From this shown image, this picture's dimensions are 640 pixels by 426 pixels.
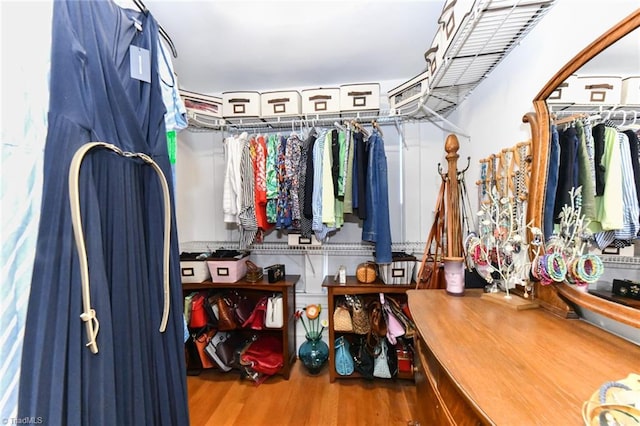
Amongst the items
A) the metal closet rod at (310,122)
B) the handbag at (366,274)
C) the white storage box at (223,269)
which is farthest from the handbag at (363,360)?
the metal closet rod at (310,122)

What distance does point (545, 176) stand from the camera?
3.13ft

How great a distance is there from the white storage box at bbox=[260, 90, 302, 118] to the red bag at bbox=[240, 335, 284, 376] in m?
1.93

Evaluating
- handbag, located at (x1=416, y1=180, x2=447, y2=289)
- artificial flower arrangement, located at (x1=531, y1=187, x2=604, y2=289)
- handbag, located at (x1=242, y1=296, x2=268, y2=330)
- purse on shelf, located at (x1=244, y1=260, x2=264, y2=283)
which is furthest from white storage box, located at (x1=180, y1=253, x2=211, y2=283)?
artificial flower arrangement, located at (x1=531, y1=187, x2=604, y2=289)

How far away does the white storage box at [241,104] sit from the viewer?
6.59ft

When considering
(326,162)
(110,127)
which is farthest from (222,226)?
(110,127)

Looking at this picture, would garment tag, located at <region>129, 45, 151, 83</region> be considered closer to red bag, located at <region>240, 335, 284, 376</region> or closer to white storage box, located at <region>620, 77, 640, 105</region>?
white storage box, located at <region>620, 77, 640, 105</region>

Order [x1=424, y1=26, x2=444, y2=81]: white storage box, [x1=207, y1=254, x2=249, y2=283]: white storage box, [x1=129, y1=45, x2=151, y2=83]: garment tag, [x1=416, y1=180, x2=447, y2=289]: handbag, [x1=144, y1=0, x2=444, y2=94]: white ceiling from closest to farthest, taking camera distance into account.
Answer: [x1=129, y1=45, x2=151, y2=83]: garment tag, [x1=424, y1=26, x2=444, y2=81]: white storage box, [x1=144, y1=0, x2=444, y2=94]: white ceiling, [x1=416, y1=180, x2=447, y2=289]: handbag, [x1=207, y1=254, x2=249, y2=283]: white storage box

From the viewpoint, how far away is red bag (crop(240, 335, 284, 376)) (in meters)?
1.94

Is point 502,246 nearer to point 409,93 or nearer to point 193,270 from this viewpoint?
point 409,93

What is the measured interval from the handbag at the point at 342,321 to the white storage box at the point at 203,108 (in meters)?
1.88

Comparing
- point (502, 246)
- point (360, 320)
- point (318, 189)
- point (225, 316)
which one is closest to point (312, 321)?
point (360, 320)

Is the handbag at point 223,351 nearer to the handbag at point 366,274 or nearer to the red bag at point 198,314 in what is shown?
the red bag at point 198,314

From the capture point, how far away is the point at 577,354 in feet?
2.12

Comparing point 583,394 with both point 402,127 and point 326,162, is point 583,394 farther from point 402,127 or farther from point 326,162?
point 402,127
